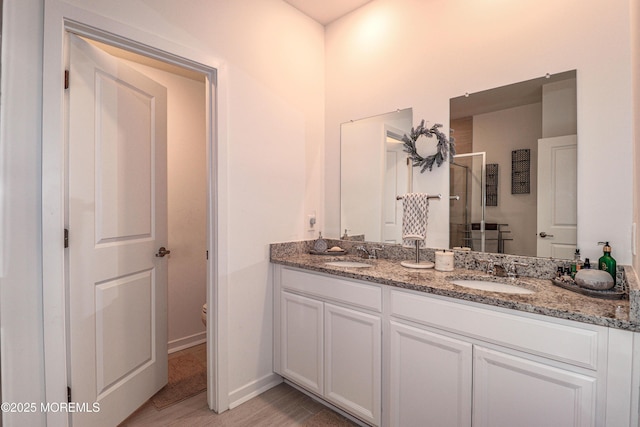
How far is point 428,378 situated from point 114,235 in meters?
1.84

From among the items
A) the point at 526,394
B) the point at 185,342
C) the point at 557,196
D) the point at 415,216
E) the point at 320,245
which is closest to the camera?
the point at 526,394

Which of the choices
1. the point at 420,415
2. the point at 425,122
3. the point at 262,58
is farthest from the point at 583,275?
the point at 262,58

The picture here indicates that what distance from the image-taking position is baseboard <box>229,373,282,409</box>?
2.02 metres

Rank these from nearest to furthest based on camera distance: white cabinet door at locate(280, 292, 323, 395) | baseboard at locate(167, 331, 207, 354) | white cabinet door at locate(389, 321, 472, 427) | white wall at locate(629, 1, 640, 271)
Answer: white wall at locate(629, 1, 640, 271) < white cabinet door at locate(389, 321, 472, 427) < white cabinet door at locate(280, 292, 323, 395) < baseboard at locate(167, 331, 207, 354)

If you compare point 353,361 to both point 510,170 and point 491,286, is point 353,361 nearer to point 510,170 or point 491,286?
point 491,286

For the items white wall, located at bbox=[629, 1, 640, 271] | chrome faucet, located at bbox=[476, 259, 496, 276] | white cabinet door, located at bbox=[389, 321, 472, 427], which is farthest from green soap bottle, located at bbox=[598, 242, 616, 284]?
white cabinet door, located at bbox=[389, 321, 472, 427]

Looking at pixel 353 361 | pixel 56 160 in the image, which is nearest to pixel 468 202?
pixel 353 361

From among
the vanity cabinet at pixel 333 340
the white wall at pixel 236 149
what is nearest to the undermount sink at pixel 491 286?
the vanity cabinet at pixel 333 340

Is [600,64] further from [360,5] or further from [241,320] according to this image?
[241,320]

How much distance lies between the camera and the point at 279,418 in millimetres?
1896

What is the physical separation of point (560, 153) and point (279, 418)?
2185 millimetres

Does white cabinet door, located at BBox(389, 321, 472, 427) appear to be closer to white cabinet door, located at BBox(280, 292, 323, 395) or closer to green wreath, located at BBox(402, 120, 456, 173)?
white cabinet door, located at BBox(280, 292, 323, 395)

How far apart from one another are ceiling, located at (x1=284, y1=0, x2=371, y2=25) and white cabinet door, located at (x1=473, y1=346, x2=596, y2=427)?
2.50 metres

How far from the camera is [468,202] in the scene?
1.92 metres
